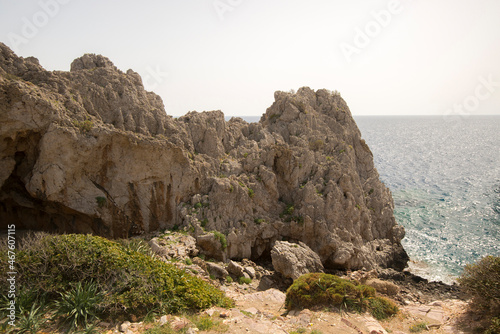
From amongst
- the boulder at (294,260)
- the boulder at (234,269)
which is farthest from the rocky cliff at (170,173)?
the boulder at (294,260)

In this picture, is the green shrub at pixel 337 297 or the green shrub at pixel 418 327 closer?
the green shrub at pixel 418 327

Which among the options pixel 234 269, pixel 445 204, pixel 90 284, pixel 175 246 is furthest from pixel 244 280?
pixel 445 204

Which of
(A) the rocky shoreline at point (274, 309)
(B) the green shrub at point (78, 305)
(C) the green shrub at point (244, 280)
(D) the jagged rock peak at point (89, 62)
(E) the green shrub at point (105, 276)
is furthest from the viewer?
(D) the jagged rock peak at point (89, 62)

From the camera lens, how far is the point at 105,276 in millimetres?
13289

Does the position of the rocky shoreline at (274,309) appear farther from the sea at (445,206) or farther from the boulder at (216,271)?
the sea at (445,206)

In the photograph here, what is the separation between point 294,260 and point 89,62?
72.9 feet

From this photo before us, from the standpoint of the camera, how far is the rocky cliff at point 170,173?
68.6ft

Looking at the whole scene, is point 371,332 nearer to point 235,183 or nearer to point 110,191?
point 235,183

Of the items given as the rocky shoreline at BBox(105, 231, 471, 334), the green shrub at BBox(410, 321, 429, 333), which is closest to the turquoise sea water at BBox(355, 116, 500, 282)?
the rocky shoreline at BBox(105, 231, 471, 334)

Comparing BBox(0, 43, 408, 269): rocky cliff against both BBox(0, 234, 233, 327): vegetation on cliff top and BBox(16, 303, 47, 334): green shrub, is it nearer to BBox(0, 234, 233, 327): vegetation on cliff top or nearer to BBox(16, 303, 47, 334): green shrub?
BBox(0, 234, 233, 327): vegetation on cliff top

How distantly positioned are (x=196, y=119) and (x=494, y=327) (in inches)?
949

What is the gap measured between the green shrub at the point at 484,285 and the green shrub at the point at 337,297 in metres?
4.20

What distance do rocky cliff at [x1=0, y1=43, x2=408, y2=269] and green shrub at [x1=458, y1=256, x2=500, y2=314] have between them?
10.3 meters

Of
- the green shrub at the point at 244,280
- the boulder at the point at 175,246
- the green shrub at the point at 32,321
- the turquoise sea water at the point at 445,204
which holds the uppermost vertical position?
the green shrub at the point at 32,321
